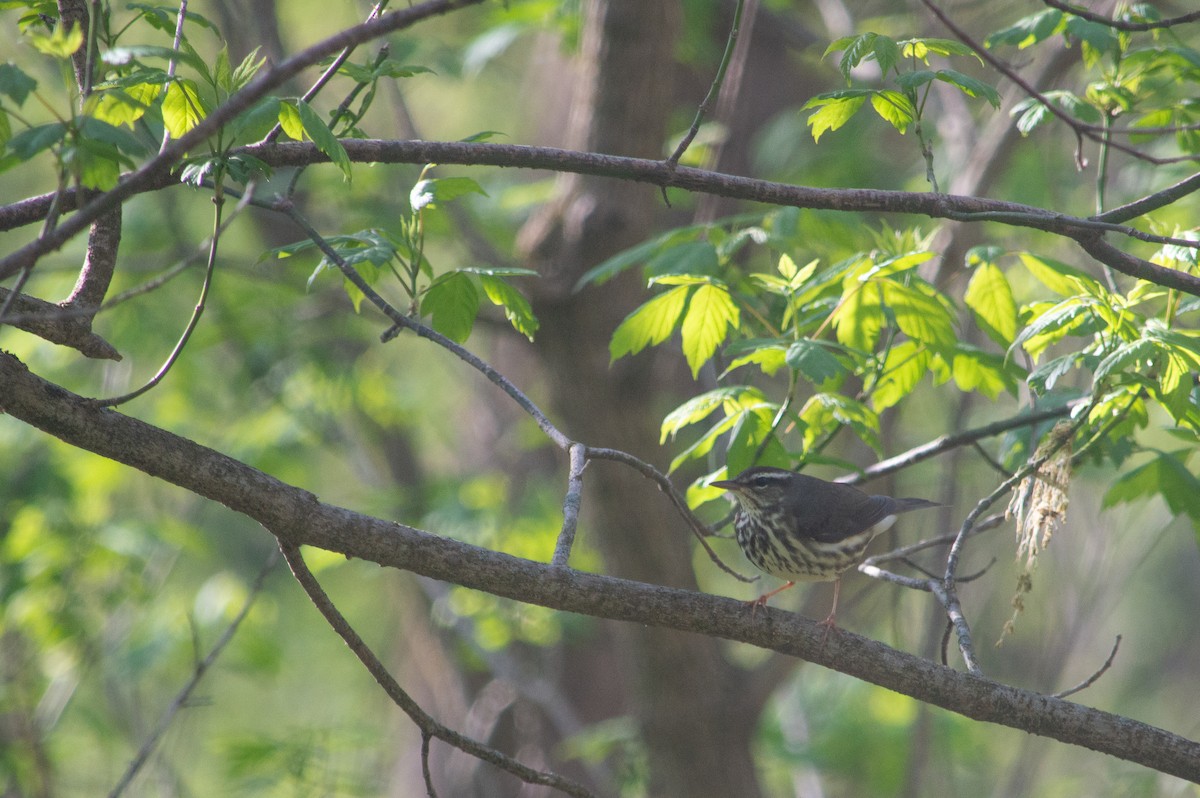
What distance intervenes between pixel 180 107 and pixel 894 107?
6.10ft

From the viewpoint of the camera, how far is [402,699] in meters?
2.70

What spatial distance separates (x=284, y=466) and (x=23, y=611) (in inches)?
75.5

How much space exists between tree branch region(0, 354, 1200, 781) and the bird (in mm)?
1047

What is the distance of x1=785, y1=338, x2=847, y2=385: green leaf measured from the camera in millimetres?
2777

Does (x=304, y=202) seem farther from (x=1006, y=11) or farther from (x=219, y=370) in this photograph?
(x=1006, y=11)

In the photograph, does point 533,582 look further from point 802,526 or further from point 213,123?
point 802,526

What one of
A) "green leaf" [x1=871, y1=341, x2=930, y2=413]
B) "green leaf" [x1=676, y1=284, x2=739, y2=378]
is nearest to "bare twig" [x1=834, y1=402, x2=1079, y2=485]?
"green leaf" [x1=871, y1=341, x2=930, y2=413]

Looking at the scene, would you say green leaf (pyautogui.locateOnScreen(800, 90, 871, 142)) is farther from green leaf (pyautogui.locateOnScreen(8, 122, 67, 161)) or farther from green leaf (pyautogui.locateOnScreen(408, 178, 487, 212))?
green leaf (pyautogui.locateOnScreen(8, 122, 67, 161))

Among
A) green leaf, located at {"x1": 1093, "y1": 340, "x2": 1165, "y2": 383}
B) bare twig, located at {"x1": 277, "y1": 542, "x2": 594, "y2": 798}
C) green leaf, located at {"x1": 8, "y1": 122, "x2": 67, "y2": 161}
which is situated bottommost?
bare twig, located at {"x1": 277, "y1": 542, "x2": 594, "y2": 798}

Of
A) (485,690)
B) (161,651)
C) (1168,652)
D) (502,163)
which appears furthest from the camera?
(1168,652)

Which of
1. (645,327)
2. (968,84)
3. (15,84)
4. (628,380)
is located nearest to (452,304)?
(645,327)

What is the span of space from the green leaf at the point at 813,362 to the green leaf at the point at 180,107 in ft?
5.39

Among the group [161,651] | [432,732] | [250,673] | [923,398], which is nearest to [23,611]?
[161,651]

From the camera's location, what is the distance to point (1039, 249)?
263 inches
